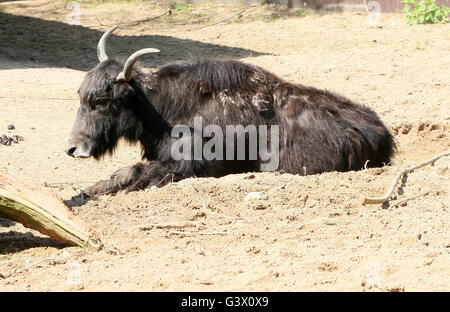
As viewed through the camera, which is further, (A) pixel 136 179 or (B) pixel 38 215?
(A) pixel 136 179

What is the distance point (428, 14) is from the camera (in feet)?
52.9

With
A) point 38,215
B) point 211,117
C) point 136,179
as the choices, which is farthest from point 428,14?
point 38,215

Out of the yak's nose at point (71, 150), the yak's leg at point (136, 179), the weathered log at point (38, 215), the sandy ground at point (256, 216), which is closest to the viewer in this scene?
the sandy ground at point (256, 216)

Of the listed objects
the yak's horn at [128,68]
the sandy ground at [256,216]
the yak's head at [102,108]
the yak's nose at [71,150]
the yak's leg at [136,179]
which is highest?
the yak's horn at [128,68]

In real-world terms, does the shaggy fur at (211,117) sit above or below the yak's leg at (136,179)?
above

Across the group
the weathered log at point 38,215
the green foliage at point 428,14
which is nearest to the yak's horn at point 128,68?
the weathered log at point 38,215

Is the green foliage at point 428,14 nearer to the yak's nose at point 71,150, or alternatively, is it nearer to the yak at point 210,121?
the yak at point 210,121

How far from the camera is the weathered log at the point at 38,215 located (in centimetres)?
560

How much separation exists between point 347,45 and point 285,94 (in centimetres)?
708

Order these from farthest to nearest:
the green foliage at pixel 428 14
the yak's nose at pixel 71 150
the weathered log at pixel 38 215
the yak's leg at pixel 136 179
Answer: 1. the green foliage at pixel 428 14
2. the yak's nose at pixel 71 150
3. the yak's leg at pixel 136 179
4. the weathered log at pixel 38 215

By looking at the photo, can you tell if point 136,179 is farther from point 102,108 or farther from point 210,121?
point 210,121

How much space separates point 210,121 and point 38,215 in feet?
9.44

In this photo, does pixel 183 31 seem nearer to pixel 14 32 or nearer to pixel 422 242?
pixel 14 32

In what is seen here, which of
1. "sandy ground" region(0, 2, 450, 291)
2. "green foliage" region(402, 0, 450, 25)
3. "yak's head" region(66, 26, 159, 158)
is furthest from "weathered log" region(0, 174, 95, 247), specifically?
"green foliage" region(402, 0, 450, 25)
